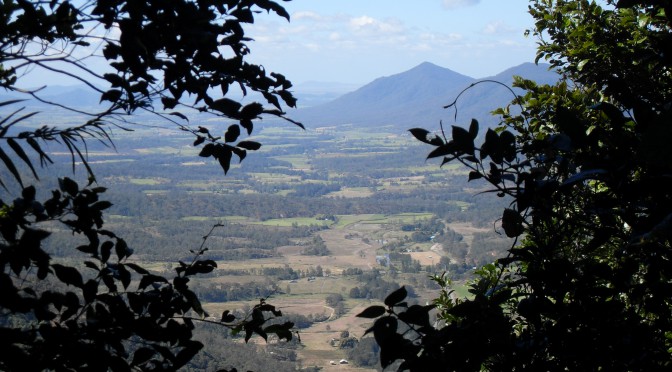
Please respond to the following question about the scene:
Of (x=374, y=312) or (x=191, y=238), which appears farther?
(x=191, y=238)

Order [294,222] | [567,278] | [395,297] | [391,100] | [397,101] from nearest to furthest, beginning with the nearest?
1. [395,297]
2. [567,278]
3. [294,222]
4. [397,101]
5. [391,100]

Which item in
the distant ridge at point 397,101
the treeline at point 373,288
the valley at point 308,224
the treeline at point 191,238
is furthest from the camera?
the distant ridge at point 397,101

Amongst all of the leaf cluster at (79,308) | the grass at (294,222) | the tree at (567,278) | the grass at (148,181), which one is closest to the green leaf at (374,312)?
the tree at (567,278)

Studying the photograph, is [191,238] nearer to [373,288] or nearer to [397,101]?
[373,288]

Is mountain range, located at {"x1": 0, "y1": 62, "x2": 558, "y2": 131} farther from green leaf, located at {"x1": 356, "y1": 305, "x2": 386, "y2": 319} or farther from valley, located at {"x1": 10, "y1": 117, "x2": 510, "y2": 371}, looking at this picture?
green leaf, located at {"x1": 356, "y1": 305, "x2": 386, "y2": 319}

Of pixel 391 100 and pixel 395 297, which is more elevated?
pixel 391 100

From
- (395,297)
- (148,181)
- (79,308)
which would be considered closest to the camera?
(395,297)

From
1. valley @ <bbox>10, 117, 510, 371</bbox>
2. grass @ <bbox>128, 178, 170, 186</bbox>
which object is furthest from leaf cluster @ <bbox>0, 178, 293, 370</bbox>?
grass @ <bbox>128, 178, 170, 186</bbox>

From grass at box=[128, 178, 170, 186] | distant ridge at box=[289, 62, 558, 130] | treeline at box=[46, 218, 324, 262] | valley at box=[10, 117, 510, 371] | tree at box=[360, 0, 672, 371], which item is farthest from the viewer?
distant ridge at box=[289, 62, 558, 130]

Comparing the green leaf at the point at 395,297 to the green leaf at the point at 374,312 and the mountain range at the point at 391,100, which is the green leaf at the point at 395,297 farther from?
the mountain range at the point at 391,100

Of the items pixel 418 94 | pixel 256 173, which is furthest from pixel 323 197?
pixel 418 94

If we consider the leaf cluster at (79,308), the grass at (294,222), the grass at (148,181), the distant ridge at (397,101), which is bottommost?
the grass at (294,222)

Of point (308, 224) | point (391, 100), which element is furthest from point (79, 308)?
point (391, 100)

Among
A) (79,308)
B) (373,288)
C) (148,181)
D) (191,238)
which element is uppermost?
(79,308)
